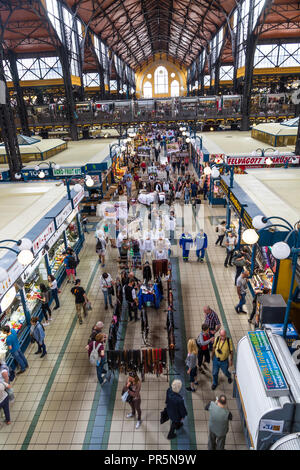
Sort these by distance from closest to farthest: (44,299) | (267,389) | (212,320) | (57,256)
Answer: (267,389) → (212,320) → (44,299) → (57,256)

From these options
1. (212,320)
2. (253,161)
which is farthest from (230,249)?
(253,161)

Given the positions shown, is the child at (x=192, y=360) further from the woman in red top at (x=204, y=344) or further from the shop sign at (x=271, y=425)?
the shop sign at (x=271, y=425)

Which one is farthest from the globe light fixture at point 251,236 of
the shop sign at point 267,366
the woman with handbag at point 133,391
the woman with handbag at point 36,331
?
the woman with handbag at point 36,331

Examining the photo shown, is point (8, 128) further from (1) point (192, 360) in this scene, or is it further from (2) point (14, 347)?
(1) point (192, 360)

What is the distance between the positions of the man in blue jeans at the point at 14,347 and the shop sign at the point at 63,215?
376cm

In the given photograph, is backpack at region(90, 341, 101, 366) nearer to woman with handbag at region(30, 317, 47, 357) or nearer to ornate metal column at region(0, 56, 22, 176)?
woman with handbag at region(30, 317, 47, 357)

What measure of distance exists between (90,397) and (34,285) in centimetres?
438

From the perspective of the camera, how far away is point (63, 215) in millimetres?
10797

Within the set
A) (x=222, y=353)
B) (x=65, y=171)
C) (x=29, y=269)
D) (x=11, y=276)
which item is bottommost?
(x=222, y=353)

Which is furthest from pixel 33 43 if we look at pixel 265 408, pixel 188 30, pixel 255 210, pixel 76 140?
pixel 265 408

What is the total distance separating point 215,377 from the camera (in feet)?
22.8

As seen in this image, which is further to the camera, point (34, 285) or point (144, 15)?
point (144, 15)

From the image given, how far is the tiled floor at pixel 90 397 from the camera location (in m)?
6.09

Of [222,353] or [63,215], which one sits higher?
[63,215]
